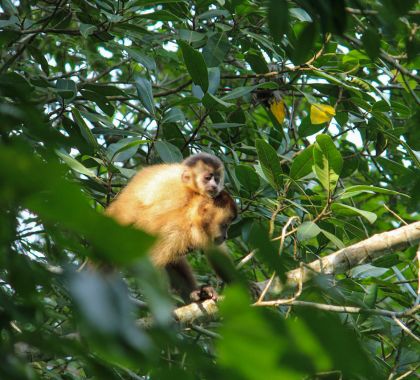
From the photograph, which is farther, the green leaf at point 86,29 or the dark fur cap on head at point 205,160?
the dark fur cap on head at point 205,160

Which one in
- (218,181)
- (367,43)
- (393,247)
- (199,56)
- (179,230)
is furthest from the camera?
(218,181)

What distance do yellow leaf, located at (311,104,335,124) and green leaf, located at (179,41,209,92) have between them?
2.82 feet

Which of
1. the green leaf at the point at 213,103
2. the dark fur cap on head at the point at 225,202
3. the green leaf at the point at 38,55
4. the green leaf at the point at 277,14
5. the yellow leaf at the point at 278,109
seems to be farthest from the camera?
the yellow leaf at the point at 278,109

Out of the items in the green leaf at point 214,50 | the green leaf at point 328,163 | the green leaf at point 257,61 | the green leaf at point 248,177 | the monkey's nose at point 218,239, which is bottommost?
the monkey's nose at point 218,239

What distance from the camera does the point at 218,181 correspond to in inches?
227

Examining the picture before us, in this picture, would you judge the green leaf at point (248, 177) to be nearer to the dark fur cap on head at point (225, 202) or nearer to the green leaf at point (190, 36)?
the dark fur cap on head at point (225, 202)

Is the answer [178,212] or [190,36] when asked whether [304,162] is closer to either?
[178,212]

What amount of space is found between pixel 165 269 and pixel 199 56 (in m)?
1.68

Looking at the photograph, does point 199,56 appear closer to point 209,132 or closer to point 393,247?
point 209,132

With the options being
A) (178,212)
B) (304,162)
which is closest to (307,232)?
(304,162)

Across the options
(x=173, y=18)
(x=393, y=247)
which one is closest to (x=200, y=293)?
(x=393, y=247)

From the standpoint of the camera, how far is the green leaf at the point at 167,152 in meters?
4.86

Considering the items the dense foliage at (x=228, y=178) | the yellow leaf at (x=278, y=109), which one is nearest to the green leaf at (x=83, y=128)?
the dense foliage at (x=228, y=178)

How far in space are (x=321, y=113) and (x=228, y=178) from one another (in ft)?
3.52
